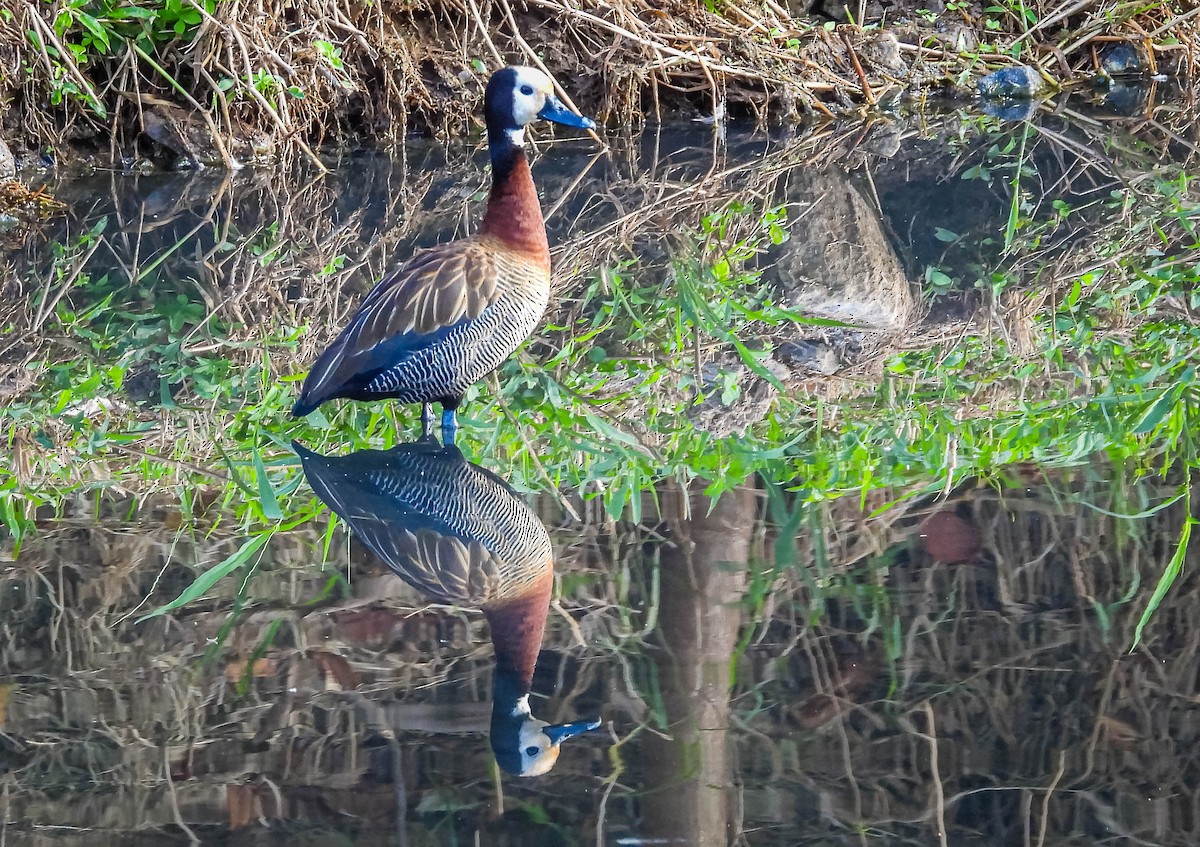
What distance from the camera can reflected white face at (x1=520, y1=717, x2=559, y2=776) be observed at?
2.39 meters

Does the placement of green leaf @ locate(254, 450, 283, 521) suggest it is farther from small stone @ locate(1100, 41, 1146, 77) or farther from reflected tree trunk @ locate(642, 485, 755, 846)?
small stone @ locate(1100, 41, 1146, 77)

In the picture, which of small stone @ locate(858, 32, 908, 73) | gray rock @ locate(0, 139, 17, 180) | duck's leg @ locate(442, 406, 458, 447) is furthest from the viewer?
small stone @ locate(858, 32, 908, 73)

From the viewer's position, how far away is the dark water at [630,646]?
2277mm

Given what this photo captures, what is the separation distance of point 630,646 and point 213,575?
0.97 m

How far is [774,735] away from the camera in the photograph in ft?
8.04

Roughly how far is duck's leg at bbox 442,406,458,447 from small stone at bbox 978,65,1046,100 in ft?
24.8

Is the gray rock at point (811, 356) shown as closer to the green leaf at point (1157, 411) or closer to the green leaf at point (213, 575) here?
the green leaf at point (1157, 411)

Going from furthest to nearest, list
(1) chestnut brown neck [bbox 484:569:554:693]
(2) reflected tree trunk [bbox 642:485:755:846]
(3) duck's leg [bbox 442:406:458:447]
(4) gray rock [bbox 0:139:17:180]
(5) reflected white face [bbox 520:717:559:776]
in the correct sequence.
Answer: (4) gray rock [bbox 0:139:17:180]
(3) duck's leg [bbox 442:406:458:447]
(1) chestnut brown neck [bbox 484:569:554:693]
(5) reflected white face [bbox 520:717:559:776]
(2) reflected tree trunk [bbox 642:485:755:846]

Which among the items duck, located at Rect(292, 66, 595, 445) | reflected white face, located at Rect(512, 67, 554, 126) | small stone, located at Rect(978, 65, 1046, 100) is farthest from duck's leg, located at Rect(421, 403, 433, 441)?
small stone, located at Rect(978, 65, 1046, 100)

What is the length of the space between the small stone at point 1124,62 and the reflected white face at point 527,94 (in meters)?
8.13

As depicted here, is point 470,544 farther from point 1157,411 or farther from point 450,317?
point 1157,411

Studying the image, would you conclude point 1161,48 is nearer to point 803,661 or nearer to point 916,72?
point 916,72

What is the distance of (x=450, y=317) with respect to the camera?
12.9 ft

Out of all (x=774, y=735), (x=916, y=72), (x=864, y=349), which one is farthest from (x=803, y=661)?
(x=916, y=72)
